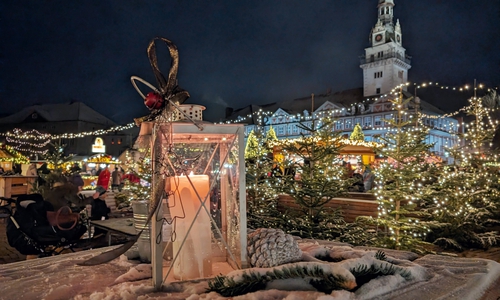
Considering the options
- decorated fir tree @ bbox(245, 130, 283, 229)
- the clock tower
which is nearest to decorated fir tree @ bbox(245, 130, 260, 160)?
decorated fir tree @ bbox(245, 130, 283, 229)

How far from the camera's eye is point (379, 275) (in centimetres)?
303

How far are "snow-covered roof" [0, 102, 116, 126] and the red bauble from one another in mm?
50621

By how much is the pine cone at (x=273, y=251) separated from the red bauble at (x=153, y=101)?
159 centimetres

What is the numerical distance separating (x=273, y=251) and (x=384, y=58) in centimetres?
5672

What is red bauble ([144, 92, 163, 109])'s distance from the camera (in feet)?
10.2

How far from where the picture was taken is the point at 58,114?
50219 mm

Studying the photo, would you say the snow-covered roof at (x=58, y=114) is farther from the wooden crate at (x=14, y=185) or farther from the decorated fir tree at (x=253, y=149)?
the decorated fir tree at (x=253, y=149)

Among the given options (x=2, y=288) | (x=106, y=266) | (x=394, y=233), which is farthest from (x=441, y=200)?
(x=2, y=288)

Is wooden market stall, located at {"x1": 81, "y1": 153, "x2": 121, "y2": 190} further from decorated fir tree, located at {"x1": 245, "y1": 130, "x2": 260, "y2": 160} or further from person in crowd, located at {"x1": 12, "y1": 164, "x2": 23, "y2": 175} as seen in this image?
decorated fir tree, located at {"x1": 245, "y1": 130, "x2": 260, "y2": 160}

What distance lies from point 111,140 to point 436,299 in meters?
53.0

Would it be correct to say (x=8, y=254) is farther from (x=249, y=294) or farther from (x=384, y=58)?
(x=384, y=58)

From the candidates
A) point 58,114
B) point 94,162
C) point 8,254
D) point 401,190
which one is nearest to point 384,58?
point 94,162

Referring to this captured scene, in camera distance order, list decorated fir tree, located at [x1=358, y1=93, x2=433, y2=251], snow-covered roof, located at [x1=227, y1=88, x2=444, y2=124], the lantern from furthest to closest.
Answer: snow-covered roof, located at [x1=227, y1=88, x2=444, y2=124] < decorated fir tree, located at [x1=358, y1=93, x2=433, y2=251] < the lantern

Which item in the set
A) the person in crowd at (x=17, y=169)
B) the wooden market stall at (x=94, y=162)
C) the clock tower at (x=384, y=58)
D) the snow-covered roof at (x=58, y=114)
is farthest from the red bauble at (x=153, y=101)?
the clock tower at (x=384, y=58)
